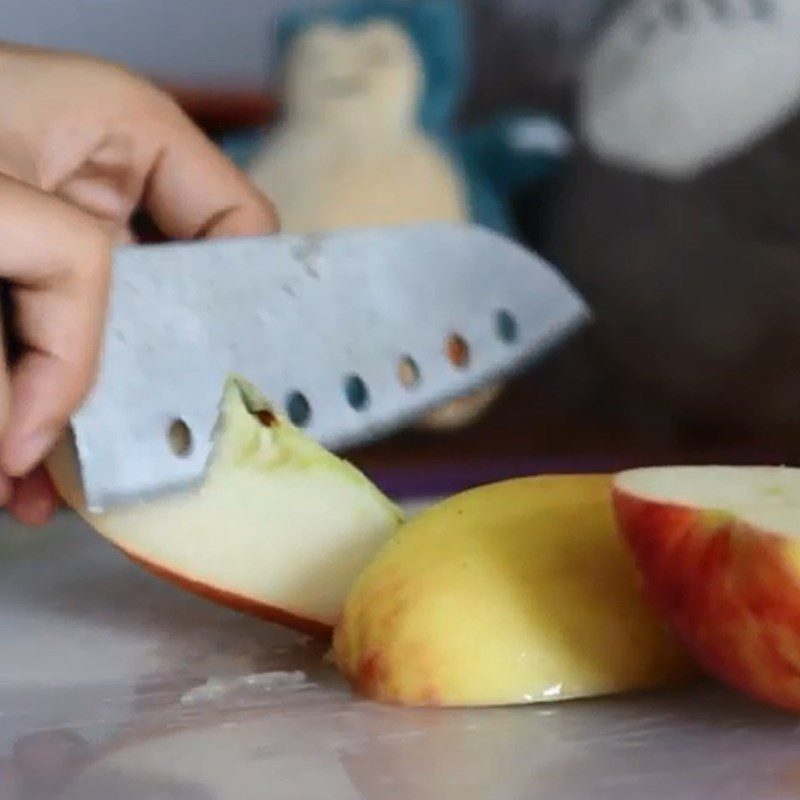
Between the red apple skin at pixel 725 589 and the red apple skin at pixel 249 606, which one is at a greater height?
the red apple skin at pixel 725 589

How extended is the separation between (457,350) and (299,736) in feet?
0.71

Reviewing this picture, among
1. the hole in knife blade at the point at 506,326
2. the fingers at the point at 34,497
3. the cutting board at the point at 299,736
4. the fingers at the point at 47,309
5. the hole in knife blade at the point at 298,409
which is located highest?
the fingers at the point at 47,309

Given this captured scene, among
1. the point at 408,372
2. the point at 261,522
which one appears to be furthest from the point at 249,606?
the point at 408,372

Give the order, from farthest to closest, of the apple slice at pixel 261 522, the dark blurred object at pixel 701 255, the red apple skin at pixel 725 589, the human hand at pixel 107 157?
the dark blurred object at pixel 701 255, the human hand at pixel 107 157, the apple slice at pixel 261 522, the red apple skin at pixel 725 589

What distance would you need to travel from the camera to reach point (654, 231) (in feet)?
2.67

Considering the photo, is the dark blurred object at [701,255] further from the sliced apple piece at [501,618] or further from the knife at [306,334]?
the sliced apple piece at [501,618]

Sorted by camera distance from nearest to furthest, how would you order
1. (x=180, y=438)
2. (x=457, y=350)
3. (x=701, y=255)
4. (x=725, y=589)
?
(x=725, y=589), (x=180, y=438), (x=457, y=350), (x=701, y=255)

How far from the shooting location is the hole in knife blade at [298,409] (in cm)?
50

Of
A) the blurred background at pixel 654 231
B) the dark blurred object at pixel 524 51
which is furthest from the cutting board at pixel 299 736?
the dark blurred object at pixel 524 51

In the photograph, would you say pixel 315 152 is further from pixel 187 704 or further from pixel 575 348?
pixel 187 704

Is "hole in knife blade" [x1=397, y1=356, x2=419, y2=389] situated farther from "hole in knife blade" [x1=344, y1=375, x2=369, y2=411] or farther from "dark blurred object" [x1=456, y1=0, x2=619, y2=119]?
"dark blurred object" [x1=456, y1=0, x2=619, y2=119]

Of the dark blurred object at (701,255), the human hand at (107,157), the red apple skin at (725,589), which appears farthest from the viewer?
the dark blurred object at (701,255)

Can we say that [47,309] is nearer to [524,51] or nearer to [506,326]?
[506,326]

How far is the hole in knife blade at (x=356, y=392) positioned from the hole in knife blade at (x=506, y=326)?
0.23 feet
